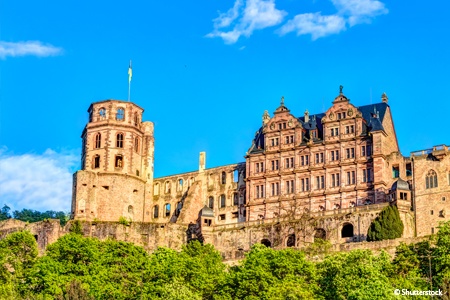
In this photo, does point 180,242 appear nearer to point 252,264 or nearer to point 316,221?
point 316,221

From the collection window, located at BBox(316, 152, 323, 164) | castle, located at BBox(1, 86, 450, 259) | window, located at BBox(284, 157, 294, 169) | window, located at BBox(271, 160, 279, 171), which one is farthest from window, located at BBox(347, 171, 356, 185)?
window, located at BBox(271, 160, 279, 171)

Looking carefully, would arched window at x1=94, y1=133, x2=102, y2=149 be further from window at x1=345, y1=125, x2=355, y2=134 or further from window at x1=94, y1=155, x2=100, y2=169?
window at x1=345, y1=125, x2=355, y2=134

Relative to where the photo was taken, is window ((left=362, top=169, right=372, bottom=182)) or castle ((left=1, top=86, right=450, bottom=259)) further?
window ((left=362, top=169, right=372, bottom=182))

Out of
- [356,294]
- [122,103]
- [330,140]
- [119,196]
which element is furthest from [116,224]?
[356,294]

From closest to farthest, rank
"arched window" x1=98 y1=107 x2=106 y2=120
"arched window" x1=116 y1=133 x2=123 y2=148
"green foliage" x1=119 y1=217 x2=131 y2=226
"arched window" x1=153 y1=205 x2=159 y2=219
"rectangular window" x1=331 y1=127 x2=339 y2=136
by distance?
"rectangular window" x1=331 y1=127 x2=339 y2=136 < "green foliage" x1=119 y1=217 x2=131 y2=226 < "arched window" x1=116 y1=133 x2=123 y2=148 < "arched window" x1=98 y1=107 x2=106 y2=120 < "arched window" x1=153 y1=205 x2=159 y2=219

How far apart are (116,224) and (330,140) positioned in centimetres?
2894

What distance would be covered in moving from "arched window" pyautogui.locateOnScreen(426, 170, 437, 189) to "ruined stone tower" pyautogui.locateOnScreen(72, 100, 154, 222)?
1596 inches

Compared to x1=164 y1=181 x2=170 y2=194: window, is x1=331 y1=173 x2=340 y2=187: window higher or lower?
x1=164 y1=181 x2=170 y2=194: window

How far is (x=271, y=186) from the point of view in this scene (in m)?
136

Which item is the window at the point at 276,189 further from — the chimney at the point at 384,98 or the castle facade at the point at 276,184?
the chimney at the point at 384,98

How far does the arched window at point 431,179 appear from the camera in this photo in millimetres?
122812

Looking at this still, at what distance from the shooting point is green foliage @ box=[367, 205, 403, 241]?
386 feet

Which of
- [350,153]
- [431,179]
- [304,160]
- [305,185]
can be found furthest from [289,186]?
[431,179]

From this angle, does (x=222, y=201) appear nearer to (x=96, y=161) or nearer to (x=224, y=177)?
(x=224, y=177)
